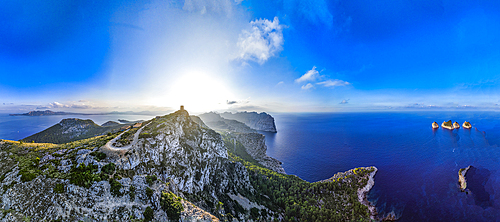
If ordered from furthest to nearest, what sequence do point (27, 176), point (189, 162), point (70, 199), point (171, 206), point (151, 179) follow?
point (189, 162) → point (151, 179) → point (171, 206) → point (27, 176) → point (70, 199)

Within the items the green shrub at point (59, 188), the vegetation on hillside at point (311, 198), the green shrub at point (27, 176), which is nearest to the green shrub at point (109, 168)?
the green shrub at point (59, 188)

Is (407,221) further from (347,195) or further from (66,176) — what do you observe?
(66,176)

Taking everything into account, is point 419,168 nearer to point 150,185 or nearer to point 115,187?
point 150,185

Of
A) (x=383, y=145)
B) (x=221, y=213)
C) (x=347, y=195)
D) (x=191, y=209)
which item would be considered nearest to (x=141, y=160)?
(x=191, y=209)

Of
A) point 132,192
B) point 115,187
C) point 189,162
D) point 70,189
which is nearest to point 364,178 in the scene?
point 189,162

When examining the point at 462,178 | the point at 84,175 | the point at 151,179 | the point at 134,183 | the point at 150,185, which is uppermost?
the point at 84,175

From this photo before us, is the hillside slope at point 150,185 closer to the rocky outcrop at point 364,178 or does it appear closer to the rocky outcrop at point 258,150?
the rocky outcrop at point 364,178

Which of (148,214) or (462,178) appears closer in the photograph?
(148,214)

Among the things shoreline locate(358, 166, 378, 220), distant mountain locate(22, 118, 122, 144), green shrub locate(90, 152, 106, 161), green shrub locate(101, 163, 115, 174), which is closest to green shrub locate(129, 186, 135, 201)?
green shrub locate(101, 163, 115, 174)
